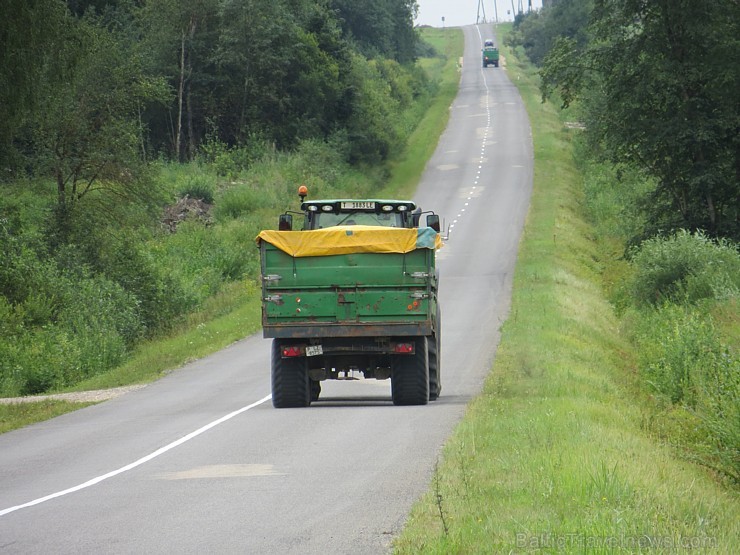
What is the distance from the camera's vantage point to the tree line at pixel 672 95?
31.6 m

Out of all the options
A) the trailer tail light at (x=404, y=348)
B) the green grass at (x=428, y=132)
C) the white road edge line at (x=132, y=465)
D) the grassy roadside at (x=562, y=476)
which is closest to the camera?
the grassy roadside at (x=562, y=476)

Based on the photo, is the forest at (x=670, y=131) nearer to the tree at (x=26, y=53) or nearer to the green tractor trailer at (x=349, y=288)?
the green tractor trailer at (x=349, y=288)

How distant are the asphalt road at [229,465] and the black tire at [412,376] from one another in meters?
0.31

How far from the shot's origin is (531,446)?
11.1m

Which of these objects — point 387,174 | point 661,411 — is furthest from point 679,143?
point 387,174

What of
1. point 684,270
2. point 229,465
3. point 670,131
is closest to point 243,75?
point 670,131

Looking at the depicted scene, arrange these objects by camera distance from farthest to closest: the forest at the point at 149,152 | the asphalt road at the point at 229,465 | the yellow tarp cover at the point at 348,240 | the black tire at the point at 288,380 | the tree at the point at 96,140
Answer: the tree at the point at 96,140, the forest at the point at 149,152, the black tire at the point at 288,380, the yellow tarp cover at the point at 348,240, the asphalt road at the point at 229,465

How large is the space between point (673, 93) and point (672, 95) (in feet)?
0.44

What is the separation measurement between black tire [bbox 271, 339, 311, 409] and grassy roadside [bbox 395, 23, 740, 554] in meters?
2.78

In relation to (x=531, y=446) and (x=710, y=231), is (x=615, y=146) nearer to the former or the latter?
(x=710, y=231)

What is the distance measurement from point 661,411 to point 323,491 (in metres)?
9.16

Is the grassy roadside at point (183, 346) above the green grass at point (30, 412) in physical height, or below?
below

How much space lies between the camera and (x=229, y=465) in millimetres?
11539

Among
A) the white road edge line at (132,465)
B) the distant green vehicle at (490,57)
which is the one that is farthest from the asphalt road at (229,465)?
the distant green vehicle at (490,57)
